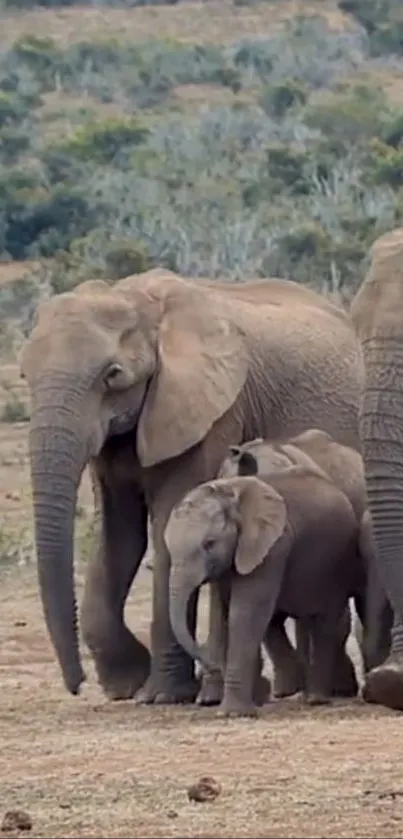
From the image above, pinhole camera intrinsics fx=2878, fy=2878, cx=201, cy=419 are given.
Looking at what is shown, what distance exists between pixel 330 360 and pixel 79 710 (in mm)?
1796

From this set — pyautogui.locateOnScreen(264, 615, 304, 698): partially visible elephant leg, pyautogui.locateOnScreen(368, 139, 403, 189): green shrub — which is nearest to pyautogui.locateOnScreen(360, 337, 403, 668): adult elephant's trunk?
pyautogui.locateOnScreen(264, 615, 304, 698): partially visible elephant leg

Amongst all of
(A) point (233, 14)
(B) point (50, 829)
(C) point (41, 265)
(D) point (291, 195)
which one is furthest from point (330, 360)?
(A) point (233, 14)

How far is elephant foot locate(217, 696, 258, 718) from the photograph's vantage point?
8.79 metres

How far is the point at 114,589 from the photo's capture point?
9773 mm

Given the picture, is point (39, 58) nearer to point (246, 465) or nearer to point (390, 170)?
point (390, 170)

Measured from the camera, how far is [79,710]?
366 inches

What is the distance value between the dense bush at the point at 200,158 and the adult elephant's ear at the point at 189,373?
11.7 meters

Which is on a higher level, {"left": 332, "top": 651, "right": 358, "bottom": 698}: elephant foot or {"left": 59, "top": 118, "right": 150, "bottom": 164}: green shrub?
{"left": 332, "top": 651, "right": 358, "bottom": 698}: elephant foot

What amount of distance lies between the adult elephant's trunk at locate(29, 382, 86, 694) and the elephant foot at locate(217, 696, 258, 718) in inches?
20.0

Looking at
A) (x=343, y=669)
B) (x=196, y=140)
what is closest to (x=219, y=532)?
(x=343, y=669)

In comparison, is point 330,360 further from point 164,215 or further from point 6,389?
point 164,215

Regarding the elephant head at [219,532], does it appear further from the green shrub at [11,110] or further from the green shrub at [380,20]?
the green shrub at [380,20]

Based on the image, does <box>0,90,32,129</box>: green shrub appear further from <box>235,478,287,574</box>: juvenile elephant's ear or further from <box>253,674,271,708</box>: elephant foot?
<box>235,478,287,574</box>: juvenile elephant's ear

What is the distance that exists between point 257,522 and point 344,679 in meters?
0.77
